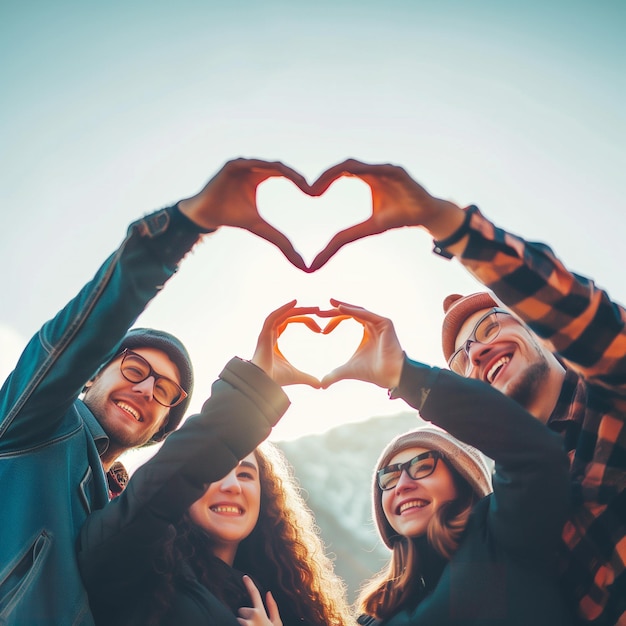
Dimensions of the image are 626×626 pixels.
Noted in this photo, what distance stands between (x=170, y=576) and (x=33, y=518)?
65 cm

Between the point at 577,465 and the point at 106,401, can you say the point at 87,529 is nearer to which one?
the point at 106,401

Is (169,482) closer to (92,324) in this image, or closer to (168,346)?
(92,324)

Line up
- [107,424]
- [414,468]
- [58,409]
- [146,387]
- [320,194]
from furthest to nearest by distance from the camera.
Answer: [146,387] → [107,424] → [414,468] → [58,409] → [320,194]

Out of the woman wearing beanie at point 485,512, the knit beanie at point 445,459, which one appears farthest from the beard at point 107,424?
the woman wearing beanie at point 485,512

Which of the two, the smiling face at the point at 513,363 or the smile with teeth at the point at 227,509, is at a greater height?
the smiling face at the point at 513,363

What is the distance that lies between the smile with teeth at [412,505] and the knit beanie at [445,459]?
209 millimetres

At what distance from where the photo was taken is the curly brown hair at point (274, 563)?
8.52 feet

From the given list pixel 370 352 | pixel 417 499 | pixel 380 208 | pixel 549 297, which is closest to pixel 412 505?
pixel 417 499

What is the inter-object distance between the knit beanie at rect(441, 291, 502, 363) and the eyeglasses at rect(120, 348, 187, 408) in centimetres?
178

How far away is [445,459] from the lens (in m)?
3.07

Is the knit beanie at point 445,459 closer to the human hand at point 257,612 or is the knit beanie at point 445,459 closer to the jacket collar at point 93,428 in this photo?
the human hand at point 257,612

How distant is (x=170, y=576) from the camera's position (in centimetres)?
249

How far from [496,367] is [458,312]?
0.64 meters

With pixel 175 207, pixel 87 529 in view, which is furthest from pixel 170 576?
pixel 175 207
